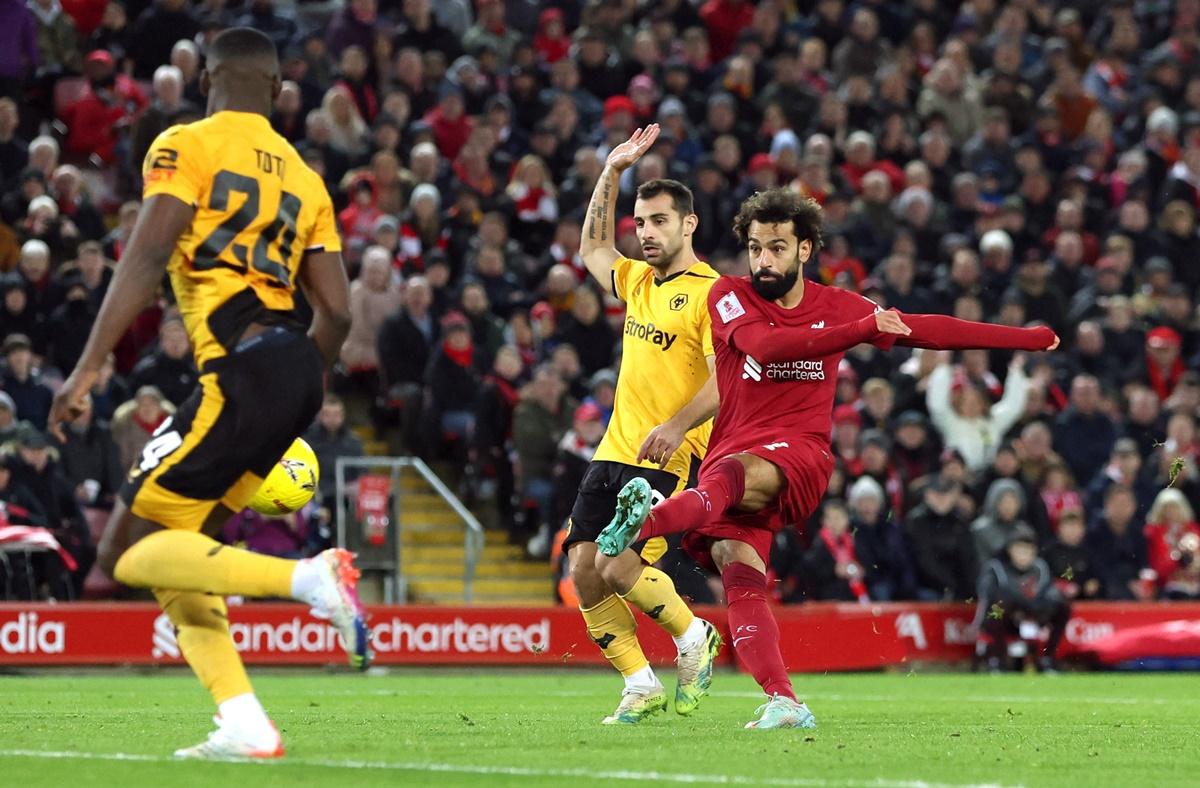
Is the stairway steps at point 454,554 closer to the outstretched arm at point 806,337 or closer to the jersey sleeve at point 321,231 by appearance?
the outstretched arm at point 806,337

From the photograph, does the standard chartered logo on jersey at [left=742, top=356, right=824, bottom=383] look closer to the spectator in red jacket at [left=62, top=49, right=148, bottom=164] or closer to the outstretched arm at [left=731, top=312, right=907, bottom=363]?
the outstretched arm at [left=731, top=312, right=907, bottom=363]

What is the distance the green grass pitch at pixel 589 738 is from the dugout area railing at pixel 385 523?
371 centimetres

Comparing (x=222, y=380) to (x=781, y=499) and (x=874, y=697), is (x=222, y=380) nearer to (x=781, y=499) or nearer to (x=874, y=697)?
(x=781, y=499)

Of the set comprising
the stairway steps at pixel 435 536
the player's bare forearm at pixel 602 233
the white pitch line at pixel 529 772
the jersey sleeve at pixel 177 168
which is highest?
the jersey sleeve at pixel 177 168

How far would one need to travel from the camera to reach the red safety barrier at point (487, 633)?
55.9 ft

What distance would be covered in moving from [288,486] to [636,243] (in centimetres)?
1251

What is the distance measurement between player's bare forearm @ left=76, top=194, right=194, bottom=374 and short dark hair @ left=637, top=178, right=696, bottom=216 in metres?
3.49

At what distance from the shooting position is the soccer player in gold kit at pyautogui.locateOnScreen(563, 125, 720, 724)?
34.7ft

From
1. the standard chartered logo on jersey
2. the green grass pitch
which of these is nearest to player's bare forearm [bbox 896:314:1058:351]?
the standard chartered logo on jersey

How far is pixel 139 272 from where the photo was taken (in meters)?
7.61

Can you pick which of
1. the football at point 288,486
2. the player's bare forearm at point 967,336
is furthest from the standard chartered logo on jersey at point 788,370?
the football at point 288,486

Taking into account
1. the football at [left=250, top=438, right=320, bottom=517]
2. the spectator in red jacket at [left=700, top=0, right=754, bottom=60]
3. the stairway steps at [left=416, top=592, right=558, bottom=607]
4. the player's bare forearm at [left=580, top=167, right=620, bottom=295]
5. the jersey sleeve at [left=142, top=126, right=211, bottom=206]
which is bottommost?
the stairway steps at [left=416, top=592, right=558, bottom=607]

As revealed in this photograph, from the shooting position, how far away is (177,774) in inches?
288

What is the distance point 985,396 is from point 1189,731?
1113 centimetres
